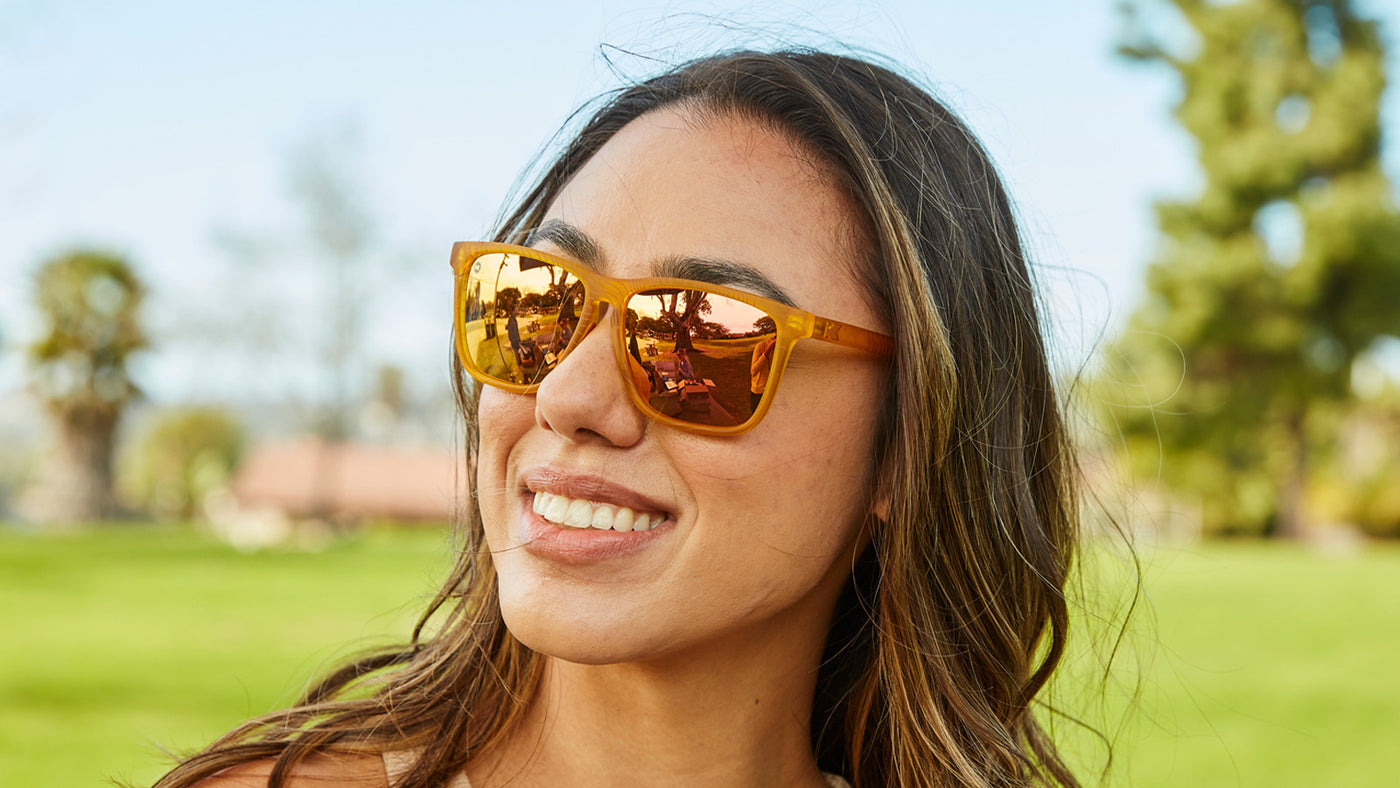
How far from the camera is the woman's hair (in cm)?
210

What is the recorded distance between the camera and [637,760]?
2.00 m

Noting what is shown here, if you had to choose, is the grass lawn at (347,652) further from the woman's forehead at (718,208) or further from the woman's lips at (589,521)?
the woman's forehead at (718,208)

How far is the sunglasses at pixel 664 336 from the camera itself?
6.21 feet

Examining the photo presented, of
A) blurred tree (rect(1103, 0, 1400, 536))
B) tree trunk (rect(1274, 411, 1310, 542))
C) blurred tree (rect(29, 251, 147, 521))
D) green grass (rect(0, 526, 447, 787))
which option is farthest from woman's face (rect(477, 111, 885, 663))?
blurred tree (rect(29, 251, 147, 521))

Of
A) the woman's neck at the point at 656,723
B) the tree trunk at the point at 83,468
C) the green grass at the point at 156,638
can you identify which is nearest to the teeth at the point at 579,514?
the woman's neck at the point at 656,723

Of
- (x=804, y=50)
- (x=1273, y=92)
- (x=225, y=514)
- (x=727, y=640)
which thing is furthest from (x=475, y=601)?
(x=225, y=514)

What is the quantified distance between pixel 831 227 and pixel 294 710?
1.24 m

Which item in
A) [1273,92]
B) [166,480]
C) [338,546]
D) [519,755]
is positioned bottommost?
[166,480]

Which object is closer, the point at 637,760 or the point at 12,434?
the point at 637,760

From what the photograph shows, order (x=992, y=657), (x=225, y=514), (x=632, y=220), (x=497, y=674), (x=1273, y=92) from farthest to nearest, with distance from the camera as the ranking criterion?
(x=225, y=514) → (x=1273, y=92) → (x=992, y=657) → (x=497, y=674) → (x=632, y=220)

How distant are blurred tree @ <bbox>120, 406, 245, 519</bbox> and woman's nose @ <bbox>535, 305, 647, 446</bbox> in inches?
2172

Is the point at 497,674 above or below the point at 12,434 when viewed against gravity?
above

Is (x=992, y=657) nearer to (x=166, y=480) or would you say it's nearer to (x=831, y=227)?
(x=831, y=227)

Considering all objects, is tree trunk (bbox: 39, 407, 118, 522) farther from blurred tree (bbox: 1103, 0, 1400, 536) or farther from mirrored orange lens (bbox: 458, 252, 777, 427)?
mirrored orange lens (bbox: 458, 252, 777, 427)
